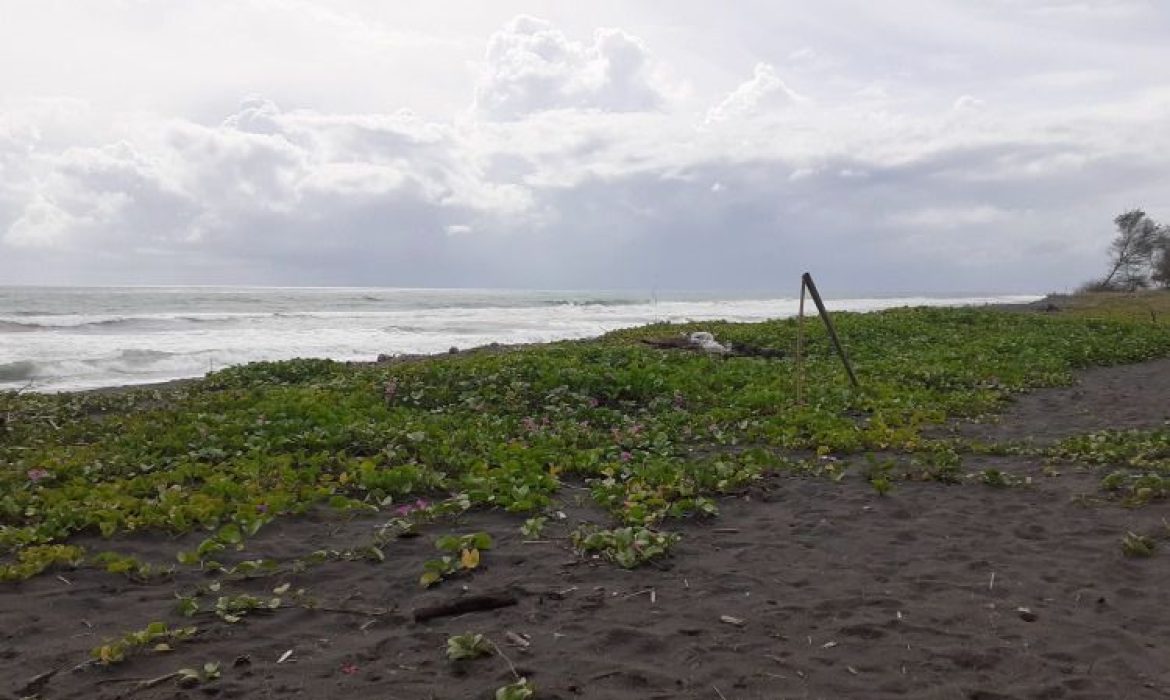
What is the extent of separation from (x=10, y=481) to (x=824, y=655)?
23.6 feet

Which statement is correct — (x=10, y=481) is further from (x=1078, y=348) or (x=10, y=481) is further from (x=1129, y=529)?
(x=1078, y=348)

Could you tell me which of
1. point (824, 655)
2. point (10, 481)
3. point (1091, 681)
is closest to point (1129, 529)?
point (1091, 681)

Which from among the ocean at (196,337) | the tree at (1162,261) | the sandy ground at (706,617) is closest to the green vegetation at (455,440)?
the sandy ground at (706,617)

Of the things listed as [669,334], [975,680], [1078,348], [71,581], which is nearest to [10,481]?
[71,581]

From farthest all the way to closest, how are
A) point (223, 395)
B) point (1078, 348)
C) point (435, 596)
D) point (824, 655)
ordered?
point (1078, 348) → point (223, 395) → point (435, 596) → point (824, 655)

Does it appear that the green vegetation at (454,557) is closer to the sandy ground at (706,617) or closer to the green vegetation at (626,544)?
the sandy ground at (706,617)

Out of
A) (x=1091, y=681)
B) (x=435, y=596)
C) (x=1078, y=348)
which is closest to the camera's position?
A: (x=1091, y=681)

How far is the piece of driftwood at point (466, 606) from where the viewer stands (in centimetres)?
471

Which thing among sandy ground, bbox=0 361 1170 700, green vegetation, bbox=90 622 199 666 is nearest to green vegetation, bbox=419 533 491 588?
sandy ground, bbox=0 361 1170 700

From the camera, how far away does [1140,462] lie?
791 cm

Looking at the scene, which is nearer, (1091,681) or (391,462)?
(1091,681)

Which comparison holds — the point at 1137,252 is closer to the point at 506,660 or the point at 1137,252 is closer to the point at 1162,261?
the point at 1162,261

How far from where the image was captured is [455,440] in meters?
8.94

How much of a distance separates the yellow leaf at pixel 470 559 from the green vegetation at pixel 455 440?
0.06 ft
